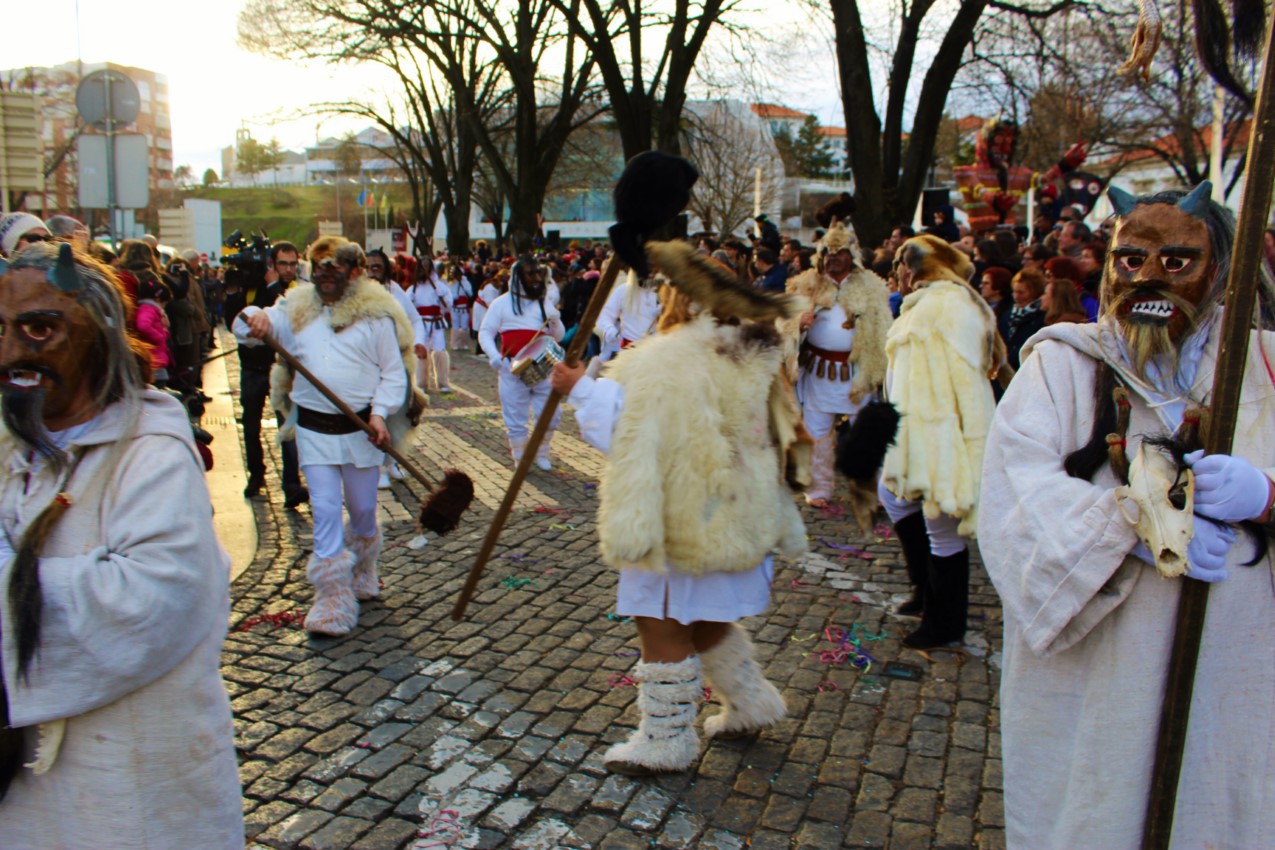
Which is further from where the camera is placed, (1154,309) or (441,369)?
(441,369)

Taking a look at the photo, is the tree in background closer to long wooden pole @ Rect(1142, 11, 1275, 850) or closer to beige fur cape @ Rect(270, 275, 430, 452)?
beige fur cape @ Rect(270, 275, 430, 452)

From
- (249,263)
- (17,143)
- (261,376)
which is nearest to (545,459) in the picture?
(261,376)

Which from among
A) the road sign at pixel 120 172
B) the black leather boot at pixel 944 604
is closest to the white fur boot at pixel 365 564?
the black leather boot at pixel 944 604

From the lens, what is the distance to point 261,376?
813 cm

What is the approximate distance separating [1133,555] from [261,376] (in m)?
7.36

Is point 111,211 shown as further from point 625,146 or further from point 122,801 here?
point 625,146

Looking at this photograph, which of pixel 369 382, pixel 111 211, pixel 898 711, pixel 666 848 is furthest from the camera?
pixel 111 211

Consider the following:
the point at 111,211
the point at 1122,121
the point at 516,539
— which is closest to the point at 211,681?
the point at 516,539

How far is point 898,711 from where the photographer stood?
432 cm

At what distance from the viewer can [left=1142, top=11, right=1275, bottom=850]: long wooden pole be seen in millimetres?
1959

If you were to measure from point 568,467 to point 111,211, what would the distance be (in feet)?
16.2

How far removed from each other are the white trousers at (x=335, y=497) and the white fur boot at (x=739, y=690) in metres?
2.42

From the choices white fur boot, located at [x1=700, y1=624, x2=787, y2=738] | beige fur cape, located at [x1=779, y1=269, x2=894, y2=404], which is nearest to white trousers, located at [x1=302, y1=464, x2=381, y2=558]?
white fur boot, located at [x1=700, y1=624, x2=787, y2=738]

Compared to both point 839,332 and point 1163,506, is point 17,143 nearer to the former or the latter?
point 839,332
